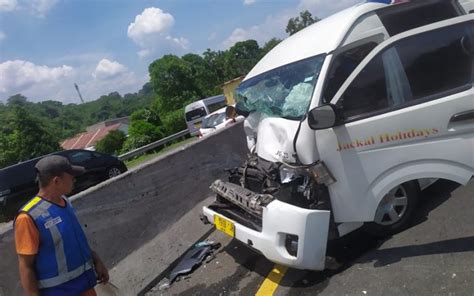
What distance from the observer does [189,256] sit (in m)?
5.17

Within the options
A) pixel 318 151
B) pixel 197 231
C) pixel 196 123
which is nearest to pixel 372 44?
pixel 318 151

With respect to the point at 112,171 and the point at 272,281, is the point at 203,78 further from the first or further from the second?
the point at 272,281

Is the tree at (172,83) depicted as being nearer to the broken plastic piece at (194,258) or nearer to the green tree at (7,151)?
the green tree at (7,151)

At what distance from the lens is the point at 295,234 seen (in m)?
3.64

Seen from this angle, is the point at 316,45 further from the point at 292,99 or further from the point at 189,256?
the point at 189,256

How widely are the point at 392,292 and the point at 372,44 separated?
7.68 feet

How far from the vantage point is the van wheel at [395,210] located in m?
4.25

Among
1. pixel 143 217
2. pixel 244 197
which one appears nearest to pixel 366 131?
pixel 244 197

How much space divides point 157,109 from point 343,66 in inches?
2296

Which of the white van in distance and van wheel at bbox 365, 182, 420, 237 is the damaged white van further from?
the white van in distance

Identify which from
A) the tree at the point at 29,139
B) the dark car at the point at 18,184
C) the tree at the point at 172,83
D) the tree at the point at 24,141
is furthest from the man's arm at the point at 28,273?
the tree at the point at 172,83

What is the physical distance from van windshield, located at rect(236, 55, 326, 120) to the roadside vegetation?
26.4 meters

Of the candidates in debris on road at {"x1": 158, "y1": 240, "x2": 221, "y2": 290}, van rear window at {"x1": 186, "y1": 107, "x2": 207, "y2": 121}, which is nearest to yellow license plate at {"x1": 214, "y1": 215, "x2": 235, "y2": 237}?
debris on road at {"x1": 158, "y1": 240, "x2": 221, "y2": 290}

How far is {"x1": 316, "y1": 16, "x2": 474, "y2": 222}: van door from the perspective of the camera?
383 centimetres
